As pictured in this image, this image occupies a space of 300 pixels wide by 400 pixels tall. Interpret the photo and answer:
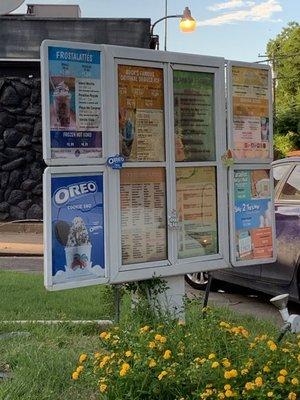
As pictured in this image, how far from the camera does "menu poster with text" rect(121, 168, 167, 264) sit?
4164 mm

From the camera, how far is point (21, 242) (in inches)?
516

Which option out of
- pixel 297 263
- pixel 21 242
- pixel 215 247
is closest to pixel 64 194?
pixel 215 247

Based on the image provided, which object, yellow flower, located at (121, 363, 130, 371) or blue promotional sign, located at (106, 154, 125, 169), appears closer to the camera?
yellow flower, located at (121, 363, 130, 371)

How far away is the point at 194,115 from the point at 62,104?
44.3 inches

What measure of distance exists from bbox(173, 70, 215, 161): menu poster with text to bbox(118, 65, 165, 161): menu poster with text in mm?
152

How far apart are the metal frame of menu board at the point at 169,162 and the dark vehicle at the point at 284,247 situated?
201cm

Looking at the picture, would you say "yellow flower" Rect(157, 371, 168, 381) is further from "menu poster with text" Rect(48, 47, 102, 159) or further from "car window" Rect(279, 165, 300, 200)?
"car window" Rect(279, 165, 300, 200)

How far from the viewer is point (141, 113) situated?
422 centimetres

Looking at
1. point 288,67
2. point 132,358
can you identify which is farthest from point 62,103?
point 288,67

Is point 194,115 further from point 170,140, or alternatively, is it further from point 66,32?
point 66,32

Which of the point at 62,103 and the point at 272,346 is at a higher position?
the point at 62,103

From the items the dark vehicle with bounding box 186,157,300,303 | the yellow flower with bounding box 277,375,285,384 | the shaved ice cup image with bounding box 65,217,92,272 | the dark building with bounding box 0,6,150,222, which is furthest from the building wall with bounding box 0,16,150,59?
the yellow flower with bounding box 277,375,285,384

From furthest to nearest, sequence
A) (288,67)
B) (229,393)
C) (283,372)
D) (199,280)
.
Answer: (288,67), (199,280), (283,372), (229,393)

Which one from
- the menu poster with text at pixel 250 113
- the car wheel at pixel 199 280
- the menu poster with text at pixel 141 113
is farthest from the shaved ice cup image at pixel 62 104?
the car wheel at pixel 199 280
